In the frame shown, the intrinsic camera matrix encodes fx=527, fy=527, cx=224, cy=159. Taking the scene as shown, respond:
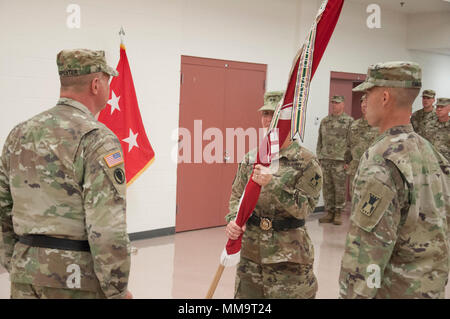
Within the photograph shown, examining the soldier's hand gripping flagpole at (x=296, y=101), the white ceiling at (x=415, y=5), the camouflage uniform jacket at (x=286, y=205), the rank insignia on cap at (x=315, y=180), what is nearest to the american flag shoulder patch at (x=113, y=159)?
the soldier's hand gripping flagpole at (x=296, y=101)

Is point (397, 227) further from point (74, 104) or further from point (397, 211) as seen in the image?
point (74, 104)

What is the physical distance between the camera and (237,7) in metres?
6.93

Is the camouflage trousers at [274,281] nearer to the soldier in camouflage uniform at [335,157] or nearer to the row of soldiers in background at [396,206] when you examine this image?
the row of soldiers in background at [396,206]

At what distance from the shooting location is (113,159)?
2055mm

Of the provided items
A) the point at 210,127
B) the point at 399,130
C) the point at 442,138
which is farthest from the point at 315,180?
the point at 442,138

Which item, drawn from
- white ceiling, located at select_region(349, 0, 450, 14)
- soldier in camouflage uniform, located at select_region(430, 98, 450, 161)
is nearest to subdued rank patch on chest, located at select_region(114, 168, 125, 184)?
soldier in camouflage uniform, located at select_region(430, 98, 450, 161)

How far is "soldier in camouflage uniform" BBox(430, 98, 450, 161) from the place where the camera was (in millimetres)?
7656

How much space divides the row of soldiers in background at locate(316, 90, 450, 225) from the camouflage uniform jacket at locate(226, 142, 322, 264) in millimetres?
5022

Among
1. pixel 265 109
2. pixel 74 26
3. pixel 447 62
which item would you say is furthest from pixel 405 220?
pixel 447 62

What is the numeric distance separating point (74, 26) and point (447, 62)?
833cm

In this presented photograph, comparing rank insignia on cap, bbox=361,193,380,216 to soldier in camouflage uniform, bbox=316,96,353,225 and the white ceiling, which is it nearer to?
soldier in camouflage uniform, bbox=316,96,353,225

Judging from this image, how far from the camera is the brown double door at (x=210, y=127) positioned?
260 inches

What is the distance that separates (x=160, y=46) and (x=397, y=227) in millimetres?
4704

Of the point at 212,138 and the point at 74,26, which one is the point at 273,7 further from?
the point at 74,26
